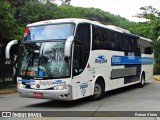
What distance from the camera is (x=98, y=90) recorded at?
13812 millimetres

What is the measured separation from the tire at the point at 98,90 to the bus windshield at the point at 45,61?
2.51m

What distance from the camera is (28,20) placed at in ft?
84.6

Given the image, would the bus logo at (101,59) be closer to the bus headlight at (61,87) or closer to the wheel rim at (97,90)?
the wheel rim at (97,90)

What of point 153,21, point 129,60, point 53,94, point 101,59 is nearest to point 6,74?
point 129,60

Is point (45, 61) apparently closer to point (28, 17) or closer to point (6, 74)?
point (6, 74)

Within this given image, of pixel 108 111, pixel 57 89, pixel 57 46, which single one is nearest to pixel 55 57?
pixel 57 46

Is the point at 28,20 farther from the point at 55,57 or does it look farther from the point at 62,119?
the point at 62,119

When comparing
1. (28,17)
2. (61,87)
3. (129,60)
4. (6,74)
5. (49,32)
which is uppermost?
(28,17)

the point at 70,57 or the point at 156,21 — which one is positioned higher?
the point at 156,21

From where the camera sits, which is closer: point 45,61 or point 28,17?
point 45,61

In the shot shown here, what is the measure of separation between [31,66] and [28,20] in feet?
47.3

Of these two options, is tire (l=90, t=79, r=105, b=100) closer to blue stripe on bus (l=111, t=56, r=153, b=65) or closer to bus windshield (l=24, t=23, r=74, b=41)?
blue stripe on bus (l=111, t=56, r=153, b=65)

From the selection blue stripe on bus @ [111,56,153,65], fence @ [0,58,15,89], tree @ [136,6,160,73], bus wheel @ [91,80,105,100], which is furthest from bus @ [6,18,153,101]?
tree @ [136,6,160,73]

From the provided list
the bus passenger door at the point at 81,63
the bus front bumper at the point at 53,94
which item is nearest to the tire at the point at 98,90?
the bus passenger door at the point at 81,63
